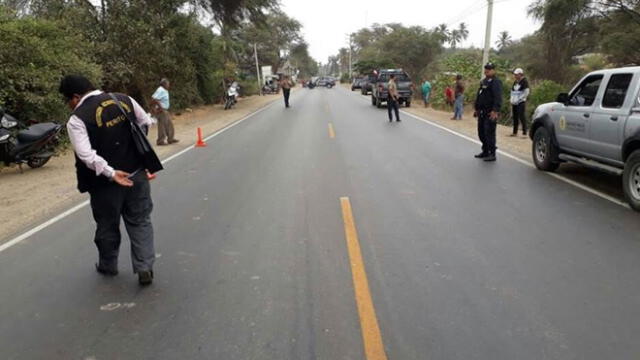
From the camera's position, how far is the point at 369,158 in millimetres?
11266

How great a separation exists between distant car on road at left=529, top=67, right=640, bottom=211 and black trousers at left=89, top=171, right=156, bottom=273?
19.7ft

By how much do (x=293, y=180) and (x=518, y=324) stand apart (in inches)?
224

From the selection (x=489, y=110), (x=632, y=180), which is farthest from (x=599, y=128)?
(x=489, y=110)

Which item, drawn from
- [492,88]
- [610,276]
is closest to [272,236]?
[610,276]

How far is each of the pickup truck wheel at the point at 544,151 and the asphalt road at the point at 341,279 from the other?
2.59ft

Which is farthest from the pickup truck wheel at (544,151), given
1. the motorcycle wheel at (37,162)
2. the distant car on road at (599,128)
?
the motorcycle wheel at (37,162)

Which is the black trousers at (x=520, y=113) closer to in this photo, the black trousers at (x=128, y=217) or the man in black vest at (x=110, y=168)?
the man in black vest at (x=110, y=168)

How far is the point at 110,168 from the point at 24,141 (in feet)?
22.7

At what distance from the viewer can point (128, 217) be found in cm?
484

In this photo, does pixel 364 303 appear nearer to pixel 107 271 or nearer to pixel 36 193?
pixel 107 271

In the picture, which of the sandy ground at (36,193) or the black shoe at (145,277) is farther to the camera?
the sandy ground at (36,193)

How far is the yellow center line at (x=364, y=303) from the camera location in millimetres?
3596

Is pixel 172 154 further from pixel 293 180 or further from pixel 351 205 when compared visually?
pixel 351 205

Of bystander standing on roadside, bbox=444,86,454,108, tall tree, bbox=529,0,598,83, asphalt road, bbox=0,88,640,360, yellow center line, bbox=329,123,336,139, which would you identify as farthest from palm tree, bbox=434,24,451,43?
Answer: asphalt road, bbox=0,88,640,360
